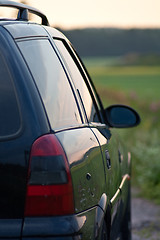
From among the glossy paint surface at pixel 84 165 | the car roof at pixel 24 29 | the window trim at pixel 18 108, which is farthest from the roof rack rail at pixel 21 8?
the glossy paint surface at pixel 84 165

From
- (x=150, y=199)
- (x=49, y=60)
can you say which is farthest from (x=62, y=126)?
(x=150, y=199)

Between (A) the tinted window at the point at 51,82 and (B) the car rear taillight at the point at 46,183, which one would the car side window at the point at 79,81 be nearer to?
(A) the tinted window at the point at 51,82

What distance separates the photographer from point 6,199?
2.88 m

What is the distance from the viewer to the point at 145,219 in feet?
26.8

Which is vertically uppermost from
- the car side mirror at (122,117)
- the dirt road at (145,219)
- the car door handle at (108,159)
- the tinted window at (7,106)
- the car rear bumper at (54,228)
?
the tinted window at (7,106)

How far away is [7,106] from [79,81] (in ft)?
3.43

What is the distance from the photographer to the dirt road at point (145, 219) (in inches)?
282

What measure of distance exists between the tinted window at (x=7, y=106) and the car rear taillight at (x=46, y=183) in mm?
146

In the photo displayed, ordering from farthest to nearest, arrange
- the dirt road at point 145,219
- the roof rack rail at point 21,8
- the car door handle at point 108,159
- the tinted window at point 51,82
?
the dirt road at point 145,219 → the car door handle at point 108,159 → the roof rack rail at point 21,8 → the tinted window at point 51,82

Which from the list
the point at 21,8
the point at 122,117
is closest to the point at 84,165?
the point at 21,8

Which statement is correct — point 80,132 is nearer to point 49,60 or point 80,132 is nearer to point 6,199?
point 49,60

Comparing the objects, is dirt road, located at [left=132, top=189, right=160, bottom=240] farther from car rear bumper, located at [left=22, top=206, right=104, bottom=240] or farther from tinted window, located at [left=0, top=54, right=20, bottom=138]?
tinted window, located at [left=0, top=54, right=20, bottom=138]

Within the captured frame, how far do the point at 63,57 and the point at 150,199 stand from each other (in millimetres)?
6195

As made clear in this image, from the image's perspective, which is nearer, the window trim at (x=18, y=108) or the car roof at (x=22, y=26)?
the window trim at (x=18, y=108)
